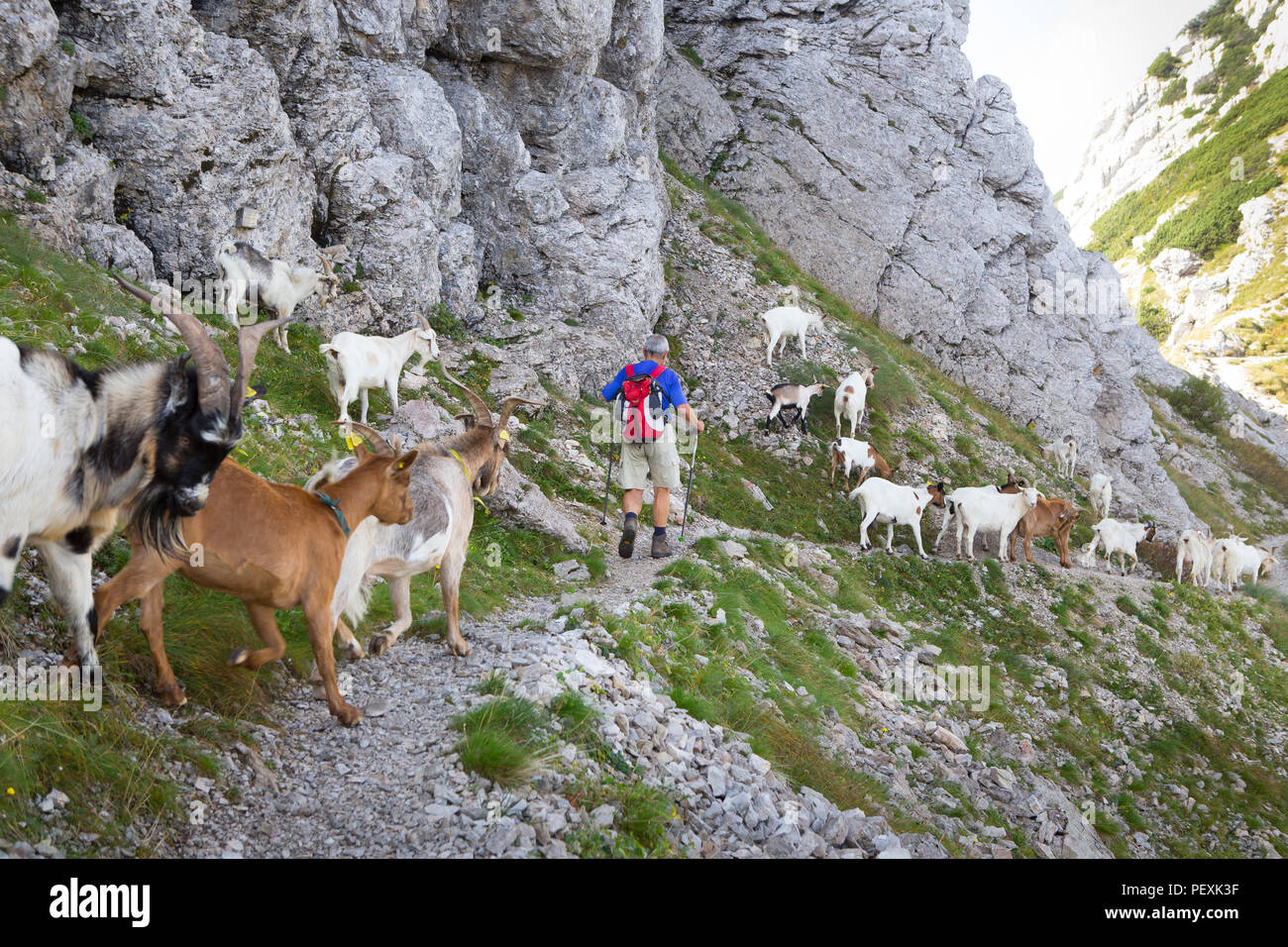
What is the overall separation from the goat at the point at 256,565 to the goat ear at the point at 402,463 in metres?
0.41

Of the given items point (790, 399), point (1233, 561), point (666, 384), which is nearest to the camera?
point (666, 384)

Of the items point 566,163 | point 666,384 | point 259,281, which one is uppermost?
point 566,163

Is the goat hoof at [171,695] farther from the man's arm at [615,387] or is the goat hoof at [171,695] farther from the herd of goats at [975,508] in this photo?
the herd of goats at [975,508]

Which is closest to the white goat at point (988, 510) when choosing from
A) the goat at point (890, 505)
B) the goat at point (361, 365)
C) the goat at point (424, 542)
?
the goat at point (890, 505)

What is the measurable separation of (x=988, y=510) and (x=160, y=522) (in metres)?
16.4

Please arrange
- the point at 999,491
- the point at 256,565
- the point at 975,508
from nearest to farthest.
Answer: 1. the point at 256,565
2. the point at 975,508
3. the point at 999,491

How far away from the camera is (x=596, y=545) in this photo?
1118cm

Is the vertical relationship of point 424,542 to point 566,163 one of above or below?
below

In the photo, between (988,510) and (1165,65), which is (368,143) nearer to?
(988,510)

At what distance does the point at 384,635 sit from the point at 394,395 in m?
6.91

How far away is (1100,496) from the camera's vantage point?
2383 centimetres

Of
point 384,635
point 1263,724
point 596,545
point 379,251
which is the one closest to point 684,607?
point 596,545

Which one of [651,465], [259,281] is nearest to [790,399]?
[651,465]
